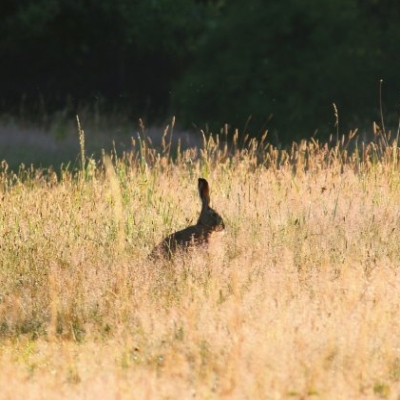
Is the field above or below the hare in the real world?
below

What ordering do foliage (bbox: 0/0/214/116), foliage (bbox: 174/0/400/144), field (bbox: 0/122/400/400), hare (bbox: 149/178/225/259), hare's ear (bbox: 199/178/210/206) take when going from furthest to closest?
foliage (bbox: 0/0/214/116)
foliage (bbox: 174/0/400/144)
hare's ear (bbox: 199/178/210/206)
hare (bbox: 149/178/225/259)
field (bbox: 0/122/400/400)

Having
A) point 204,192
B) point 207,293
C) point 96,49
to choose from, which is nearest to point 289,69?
point 96,49

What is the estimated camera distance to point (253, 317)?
6574mm

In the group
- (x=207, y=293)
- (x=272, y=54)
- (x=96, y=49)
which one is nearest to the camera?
(x=207, y=293)

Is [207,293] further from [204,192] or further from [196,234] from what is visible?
[204,192]

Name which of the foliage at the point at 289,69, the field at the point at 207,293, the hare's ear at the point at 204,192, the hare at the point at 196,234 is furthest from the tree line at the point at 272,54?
the hare at the point at 196,234

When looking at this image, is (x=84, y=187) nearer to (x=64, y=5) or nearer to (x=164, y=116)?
(x=64, y=5)

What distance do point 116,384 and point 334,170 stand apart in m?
5.26

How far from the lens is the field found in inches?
227

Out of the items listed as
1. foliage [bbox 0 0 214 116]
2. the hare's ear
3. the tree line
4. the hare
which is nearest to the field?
the hare

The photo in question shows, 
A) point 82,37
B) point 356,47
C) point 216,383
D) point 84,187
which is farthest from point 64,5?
point 216,383

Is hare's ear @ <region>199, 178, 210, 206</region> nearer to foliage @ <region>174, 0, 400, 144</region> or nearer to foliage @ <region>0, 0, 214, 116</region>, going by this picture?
foliage @ <region>174, 0, 400, 144</region>

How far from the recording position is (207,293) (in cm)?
726

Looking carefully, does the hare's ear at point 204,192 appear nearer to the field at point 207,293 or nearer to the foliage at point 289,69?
the field at point 207,293
